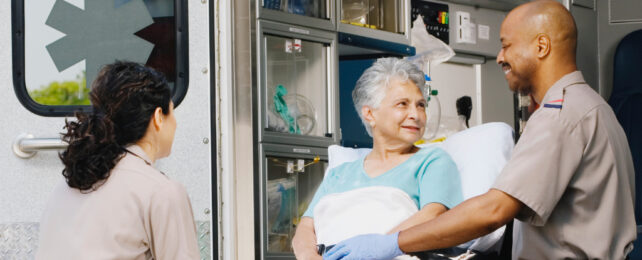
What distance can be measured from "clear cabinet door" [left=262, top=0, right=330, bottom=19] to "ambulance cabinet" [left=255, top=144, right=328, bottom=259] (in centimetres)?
73

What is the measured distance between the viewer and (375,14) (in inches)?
215

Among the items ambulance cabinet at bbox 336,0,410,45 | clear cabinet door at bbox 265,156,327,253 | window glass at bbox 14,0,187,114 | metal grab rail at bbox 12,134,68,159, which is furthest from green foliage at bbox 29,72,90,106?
ambulance cabinet at bbox 336,0,410,45

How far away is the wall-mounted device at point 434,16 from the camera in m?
6.23

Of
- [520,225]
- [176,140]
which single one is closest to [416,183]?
[520,225]

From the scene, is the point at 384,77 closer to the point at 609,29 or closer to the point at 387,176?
the point at 387,176

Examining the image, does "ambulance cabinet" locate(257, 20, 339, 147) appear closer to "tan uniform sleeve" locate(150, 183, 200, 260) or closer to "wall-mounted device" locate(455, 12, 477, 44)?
"wall-mounted device" locate(455, 12, 477, 44)

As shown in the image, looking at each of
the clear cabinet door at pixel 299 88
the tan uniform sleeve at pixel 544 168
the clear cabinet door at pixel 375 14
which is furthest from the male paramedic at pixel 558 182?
the clear cabinet door at pixel 375 14

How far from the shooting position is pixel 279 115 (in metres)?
4.71

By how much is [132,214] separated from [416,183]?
1.09 m

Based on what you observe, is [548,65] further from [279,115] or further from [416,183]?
[279,115]

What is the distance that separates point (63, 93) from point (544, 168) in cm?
195

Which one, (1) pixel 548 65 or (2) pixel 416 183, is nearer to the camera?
(1) pixel 548 65

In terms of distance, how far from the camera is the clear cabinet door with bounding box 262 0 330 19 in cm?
468

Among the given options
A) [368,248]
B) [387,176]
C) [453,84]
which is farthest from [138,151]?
[453,84]
